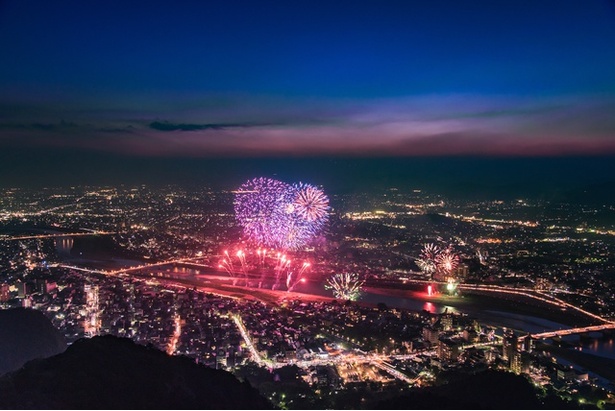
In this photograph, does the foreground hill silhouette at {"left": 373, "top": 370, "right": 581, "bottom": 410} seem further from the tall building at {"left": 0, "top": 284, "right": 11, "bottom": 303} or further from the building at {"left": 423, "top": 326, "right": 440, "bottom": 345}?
the tall building at {"left": 0, "top": 284, "right": 11, "bottom": 303}

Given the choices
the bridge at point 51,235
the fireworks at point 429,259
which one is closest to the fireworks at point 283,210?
the fireworks at point 429,259

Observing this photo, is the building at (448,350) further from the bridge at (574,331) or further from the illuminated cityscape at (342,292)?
the bridge at (574,331)

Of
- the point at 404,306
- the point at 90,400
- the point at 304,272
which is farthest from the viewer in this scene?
the point at 304,272

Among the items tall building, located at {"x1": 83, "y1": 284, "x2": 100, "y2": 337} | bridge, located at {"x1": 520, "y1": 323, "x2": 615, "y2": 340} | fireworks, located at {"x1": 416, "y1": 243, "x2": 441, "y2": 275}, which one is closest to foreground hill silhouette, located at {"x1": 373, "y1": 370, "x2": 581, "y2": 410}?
bridge, located at {"x1": 520, "y1": 323, "x2": 615, "y2": 340}

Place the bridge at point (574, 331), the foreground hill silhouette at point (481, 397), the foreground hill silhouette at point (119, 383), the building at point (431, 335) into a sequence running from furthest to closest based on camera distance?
the bridge at point (574, 331), the building at point (431, 335), the foreground hill silhouette at point (481, 397), the foreground hill silhouette at point (119, 383)

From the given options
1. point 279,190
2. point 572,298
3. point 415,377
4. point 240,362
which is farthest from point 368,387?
point 279,190

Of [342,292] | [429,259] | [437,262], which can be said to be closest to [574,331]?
[342,292]

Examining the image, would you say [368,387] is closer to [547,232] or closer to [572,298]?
[572,298]
